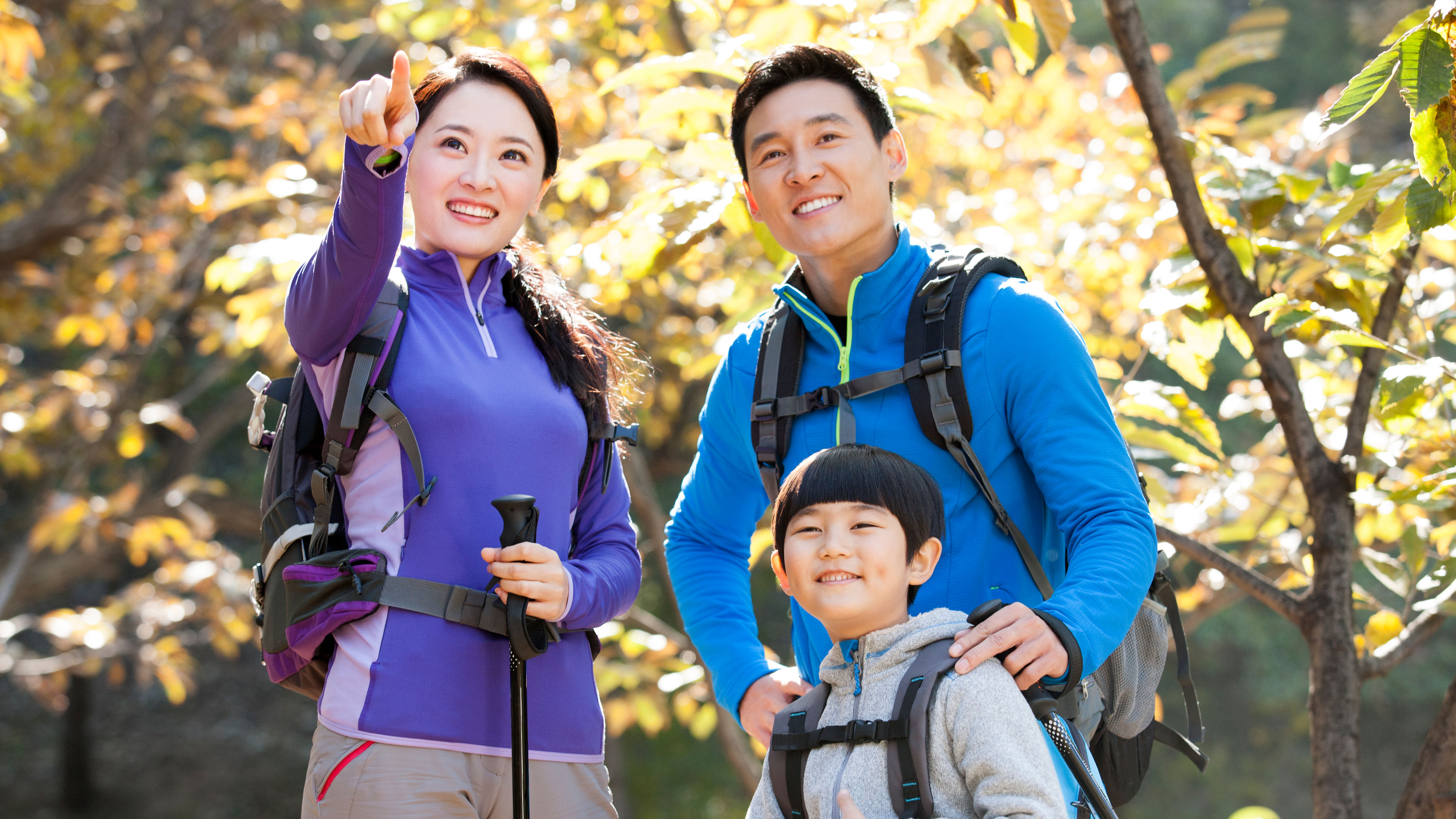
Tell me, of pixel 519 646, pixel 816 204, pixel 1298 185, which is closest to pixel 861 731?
pixel 519 646

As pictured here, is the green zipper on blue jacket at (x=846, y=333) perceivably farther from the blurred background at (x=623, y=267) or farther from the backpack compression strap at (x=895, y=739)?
the blurred background at (x=623, y=267)

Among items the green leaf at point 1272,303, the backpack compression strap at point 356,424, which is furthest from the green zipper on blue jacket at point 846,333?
the green leaf at point 1272,303

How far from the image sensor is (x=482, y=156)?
65.3 inches

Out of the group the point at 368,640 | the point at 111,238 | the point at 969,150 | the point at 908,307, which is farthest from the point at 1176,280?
the point at 111,238

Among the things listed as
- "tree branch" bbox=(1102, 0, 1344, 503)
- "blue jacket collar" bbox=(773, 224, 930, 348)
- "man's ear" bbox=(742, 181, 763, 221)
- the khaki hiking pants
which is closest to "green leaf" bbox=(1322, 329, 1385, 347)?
"tree branch" bbox=(1102, 0, 1344, 503)

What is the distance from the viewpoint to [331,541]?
153 cm

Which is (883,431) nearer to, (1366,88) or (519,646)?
(519,646)

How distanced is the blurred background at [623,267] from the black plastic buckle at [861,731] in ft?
1.71

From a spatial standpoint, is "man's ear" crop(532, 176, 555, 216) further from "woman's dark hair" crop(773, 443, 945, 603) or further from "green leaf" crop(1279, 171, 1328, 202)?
"green leaf" crop(1279, 171, 1328, 202)

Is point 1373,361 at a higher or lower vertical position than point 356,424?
higher

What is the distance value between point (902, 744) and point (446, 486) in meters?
0.71

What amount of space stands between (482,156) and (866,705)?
0.97 meters

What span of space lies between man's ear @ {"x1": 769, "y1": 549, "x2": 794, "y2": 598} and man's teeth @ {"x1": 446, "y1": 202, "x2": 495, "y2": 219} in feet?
2.24

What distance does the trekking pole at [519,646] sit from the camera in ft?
4.75
